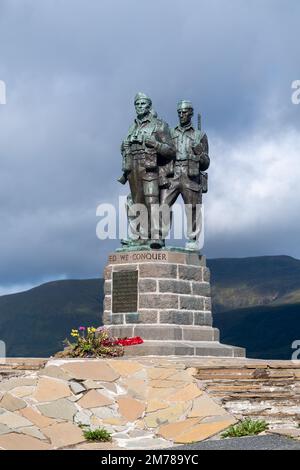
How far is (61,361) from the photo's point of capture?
19391mm

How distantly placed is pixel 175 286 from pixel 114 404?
21.5ft

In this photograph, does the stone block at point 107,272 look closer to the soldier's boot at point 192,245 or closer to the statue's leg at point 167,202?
the statue's leg at point 167,202

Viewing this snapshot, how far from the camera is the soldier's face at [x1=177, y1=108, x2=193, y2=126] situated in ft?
83.1

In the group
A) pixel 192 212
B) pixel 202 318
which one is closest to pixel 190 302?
pixel 202 318

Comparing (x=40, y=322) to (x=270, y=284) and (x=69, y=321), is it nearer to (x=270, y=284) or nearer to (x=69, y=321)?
(x=69, y=321)

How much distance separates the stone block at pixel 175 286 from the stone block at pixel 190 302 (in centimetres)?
17

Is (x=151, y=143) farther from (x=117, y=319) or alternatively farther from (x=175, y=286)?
(x=117, y=319)

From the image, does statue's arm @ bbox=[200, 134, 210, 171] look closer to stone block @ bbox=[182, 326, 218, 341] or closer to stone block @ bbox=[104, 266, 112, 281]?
stone block @ bbox=[104, 266, 112, 281]

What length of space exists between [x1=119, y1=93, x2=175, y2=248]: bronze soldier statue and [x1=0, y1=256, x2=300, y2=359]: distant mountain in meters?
86.8

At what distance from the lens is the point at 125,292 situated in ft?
78.3

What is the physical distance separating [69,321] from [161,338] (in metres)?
103

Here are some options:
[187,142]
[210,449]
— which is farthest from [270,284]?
[210,449]

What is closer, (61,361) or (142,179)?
(61,361)

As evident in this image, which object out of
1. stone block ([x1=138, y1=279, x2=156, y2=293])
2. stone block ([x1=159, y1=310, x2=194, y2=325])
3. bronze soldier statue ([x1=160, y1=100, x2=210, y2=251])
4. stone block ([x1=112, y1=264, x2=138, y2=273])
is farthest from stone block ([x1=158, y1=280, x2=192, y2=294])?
bronze soldier statue ([x1=160, y1=100, x2=210, y2=251])
